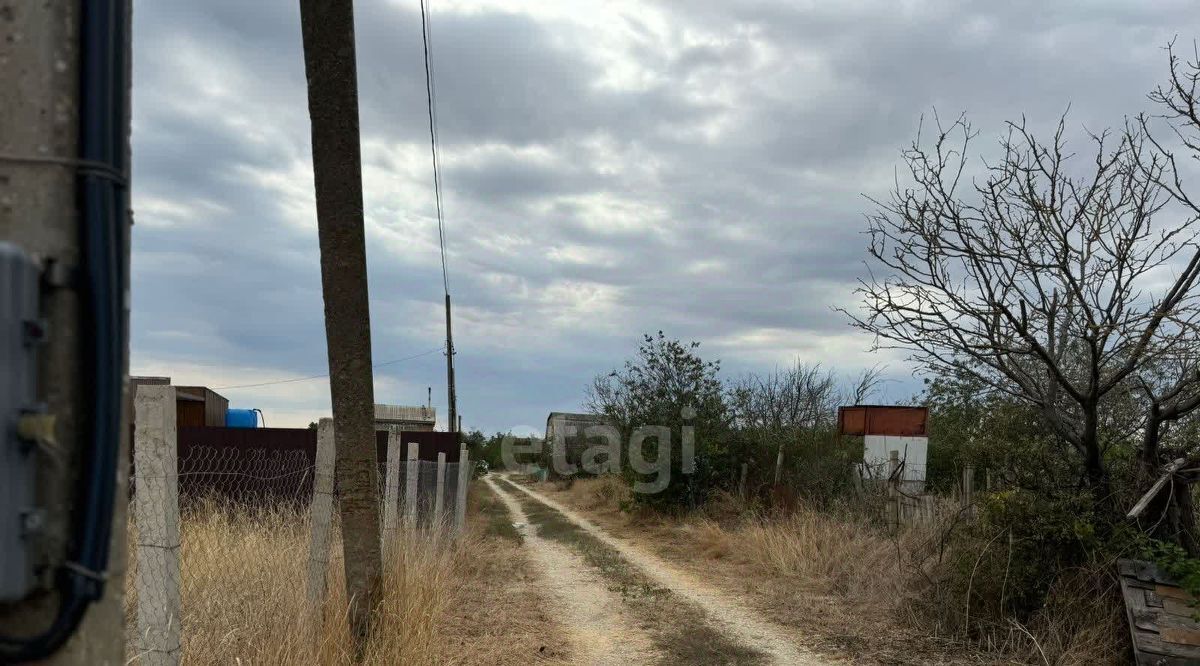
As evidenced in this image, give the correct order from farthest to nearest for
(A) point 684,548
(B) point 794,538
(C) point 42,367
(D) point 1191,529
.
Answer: (A) point 684,548, (B) point 794,538, (D) point 1191,529, (C) point 42,367

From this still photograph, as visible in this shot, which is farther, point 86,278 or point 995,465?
point 995,465

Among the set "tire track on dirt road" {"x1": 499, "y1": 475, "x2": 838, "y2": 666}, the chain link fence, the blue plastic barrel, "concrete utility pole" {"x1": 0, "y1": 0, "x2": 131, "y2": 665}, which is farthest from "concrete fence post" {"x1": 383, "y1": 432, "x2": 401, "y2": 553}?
the blue plastic barrel

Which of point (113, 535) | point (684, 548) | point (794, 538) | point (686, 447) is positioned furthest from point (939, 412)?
point (113, 535)

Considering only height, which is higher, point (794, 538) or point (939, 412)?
point (939, 412)

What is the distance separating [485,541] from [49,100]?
14805 mm

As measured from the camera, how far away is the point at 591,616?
960 cm

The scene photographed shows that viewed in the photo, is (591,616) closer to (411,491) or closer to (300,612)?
(411,491)

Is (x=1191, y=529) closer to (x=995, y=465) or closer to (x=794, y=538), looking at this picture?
(x=995, y=465)

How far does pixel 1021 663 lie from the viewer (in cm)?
712

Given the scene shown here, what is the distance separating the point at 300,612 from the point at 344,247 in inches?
85.5

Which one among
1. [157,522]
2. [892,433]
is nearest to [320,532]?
[157,522]

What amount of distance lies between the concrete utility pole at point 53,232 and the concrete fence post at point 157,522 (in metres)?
2.44

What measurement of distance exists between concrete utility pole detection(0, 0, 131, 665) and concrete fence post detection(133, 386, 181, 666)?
244cm

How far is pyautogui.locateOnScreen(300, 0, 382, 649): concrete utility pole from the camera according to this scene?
5.45 metres
